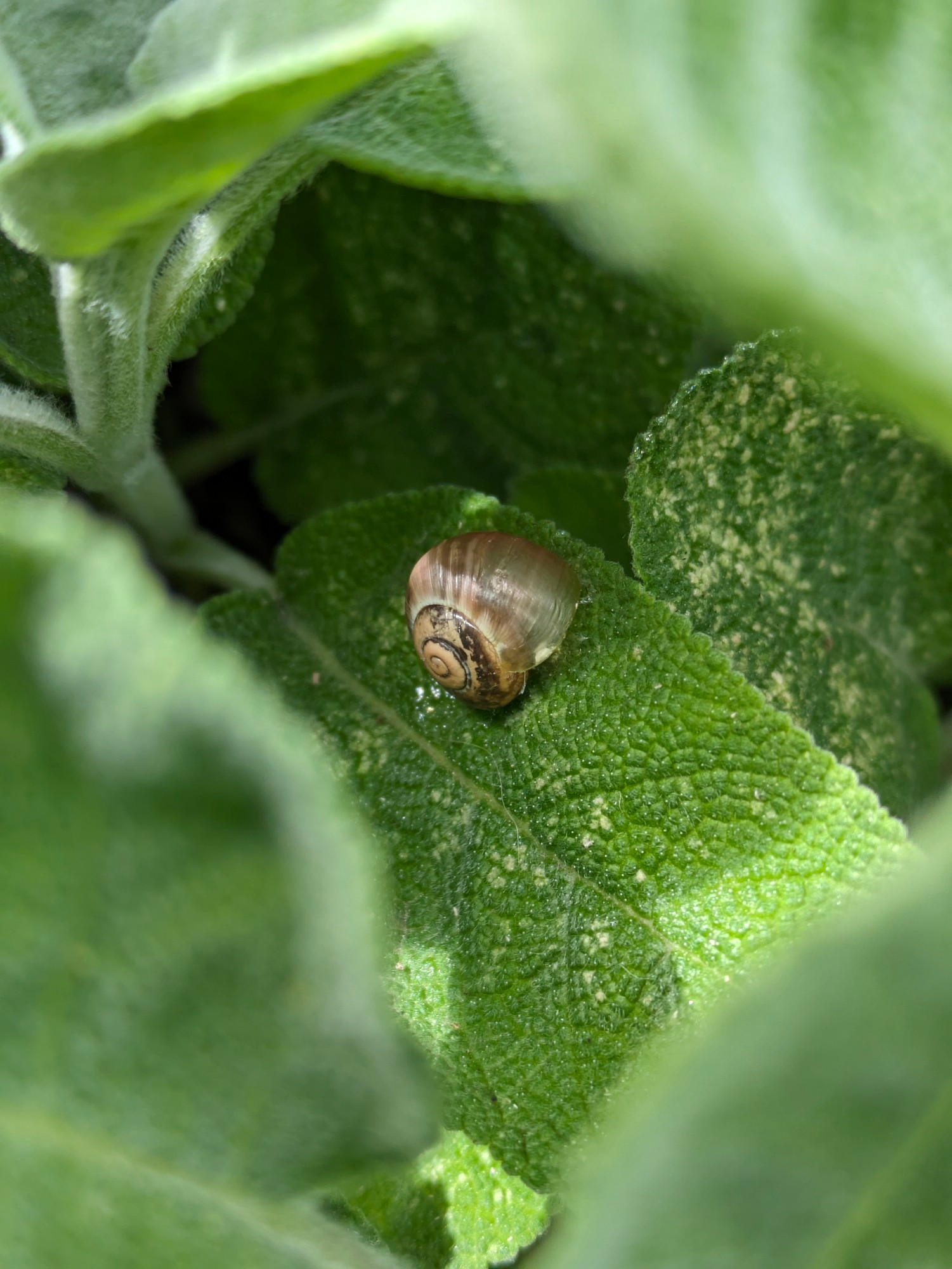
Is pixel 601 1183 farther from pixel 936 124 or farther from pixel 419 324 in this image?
pixel 419 324

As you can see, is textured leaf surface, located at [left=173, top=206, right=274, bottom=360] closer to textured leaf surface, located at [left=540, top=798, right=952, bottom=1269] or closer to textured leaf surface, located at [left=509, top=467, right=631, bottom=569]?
textured leaf surface, located at [left=509, top=467, right=631, bottom=569]

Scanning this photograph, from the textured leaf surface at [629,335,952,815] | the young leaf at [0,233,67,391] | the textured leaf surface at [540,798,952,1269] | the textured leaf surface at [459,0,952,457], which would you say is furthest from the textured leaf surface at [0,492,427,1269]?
the textured leaf surface at [629,335,952,815]

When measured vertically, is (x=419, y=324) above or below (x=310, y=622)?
above

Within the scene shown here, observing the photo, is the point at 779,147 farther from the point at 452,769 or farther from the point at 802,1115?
the point at 452,769

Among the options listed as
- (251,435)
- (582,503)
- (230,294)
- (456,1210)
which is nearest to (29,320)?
(230,294)

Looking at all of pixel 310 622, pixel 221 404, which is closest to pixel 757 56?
pixel 310 622
